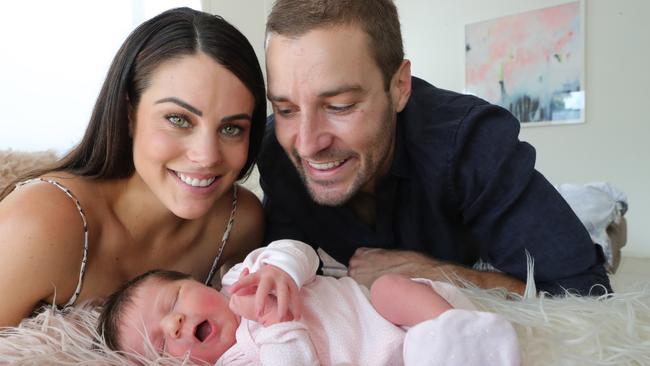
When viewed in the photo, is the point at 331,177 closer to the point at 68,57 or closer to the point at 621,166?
the point at 68,57

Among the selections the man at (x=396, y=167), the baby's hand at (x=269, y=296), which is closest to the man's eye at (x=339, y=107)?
the man at (x=396, y=167)

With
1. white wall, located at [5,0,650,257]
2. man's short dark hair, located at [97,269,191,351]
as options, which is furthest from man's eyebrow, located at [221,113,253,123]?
white wall, located at [5,0,650,257]

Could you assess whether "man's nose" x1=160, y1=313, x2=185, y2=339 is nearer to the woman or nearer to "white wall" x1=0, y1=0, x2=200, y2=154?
the woman

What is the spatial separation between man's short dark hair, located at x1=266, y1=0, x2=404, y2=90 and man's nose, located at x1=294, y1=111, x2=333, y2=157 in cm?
18

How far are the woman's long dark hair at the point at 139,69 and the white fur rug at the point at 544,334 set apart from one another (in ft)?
1.18

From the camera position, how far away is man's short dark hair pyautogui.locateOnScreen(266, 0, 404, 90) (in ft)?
3.46

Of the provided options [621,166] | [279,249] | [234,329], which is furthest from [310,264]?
[621,166]

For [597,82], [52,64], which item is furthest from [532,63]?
[52,64]

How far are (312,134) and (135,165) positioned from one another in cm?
40

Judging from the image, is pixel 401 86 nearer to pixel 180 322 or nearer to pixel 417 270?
pixel 417 270

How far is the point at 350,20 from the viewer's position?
3.51 feet

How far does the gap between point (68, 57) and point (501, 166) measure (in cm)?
213

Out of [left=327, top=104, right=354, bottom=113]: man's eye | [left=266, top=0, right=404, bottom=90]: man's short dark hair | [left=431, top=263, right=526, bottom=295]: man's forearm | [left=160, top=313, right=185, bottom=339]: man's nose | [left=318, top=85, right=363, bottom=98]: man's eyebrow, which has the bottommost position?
[left=431, top=263, right=526, bottom=295]: man's forearm

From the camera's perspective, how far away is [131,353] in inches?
31.0
